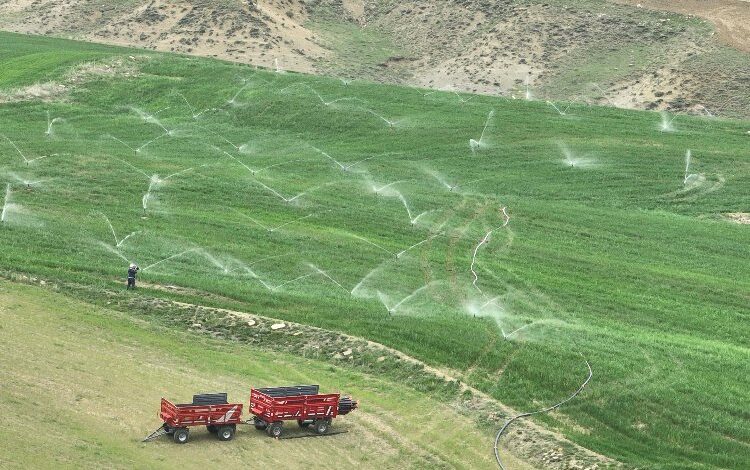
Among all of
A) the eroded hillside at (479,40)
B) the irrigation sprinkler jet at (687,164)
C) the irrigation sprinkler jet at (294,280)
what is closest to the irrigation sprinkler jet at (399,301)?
the irrigation sprinkler jet at (294,280)

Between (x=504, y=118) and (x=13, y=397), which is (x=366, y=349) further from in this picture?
(x=504, y=118)

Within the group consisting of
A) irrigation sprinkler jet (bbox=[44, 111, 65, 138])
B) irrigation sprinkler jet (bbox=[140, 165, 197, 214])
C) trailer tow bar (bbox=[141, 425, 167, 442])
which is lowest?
irrigation sprinkler jet (bbox=[44, 111, 65, 138])

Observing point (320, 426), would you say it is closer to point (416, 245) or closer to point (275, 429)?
point (275, 429)

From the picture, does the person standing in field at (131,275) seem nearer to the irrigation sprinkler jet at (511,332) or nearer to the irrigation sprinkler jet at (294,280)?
the irrigation sprinkler jet at (294,280)

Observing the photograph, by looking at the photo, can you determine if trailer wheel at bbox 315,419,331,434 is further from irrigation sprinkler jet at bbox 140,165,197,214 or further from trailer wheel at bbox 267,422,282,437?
irrigation sprinkler jet at bbox 140,165,197,214

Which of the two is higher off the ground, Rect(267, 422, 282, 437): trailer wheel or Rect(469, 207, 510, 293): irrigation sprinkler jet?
Rect(267, 422, 282, 437): trailer wheel

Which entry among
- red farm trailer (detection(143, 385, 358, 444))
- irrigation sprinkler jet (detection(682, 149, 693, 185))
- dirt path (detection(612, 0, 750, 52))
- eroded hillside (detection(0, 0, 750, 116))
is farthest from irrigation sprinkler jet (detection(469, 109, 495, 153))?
red farm trailer (detection(143, 385, 358, 444))

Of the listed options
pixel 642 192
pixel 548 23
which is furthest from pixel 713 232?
pixel 548 23
